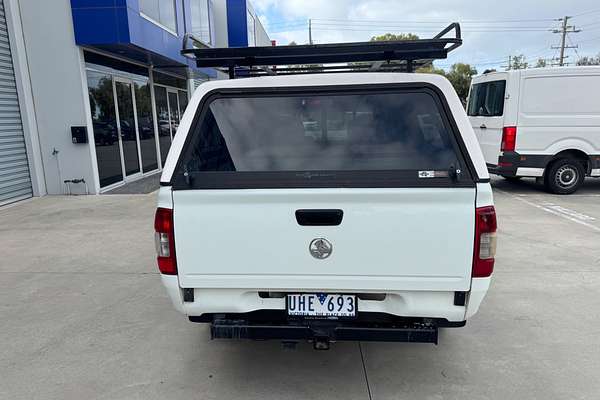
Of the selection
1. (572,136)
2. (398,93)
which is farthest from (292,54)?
(572,136)

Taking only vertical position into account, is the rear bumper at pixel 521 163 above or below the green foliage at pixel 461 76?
below

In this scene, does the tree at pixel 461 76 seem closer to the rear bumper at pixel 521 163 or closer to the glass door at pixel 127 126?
the rear bumper at pixel 521 163

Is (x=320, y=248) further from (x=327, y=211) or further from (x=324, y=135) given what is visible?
(x=324, y=135)

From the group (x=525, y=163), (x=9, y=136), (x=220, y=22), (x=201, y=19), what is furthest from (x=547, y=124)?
(x=220, y=22)

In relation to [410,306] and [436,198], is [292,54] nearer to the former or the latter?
[436,198]

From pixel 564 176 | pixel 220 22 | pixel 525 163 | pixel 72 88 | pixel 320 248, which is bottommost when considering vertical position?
pixel 564 176

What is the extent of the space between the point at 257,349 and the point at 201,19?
13.8 metres

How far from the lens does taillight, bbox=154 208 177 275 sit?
8.07 ft

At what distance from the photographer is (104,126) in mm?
9898

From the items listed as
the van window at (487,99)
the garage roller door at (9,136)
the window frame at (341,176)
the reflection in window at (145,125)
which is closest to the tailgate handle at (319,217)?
the window frame at (341,176)

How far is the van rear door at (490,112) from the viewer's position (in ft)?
28.7

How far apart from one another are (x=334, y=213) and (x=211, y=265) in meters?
0.77

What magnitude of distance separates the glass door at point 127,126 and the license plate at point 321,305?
925cm

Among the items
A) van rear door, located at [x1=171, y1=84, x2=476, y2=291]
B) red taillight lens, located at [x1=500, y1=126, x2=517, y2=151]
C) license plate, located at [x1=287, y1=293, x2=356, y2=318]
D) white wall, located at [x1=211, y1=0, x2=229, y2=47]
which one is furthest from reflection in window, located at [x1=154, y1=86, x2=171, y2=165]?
license plate, located at [x1=287, y1=293, x2=356, y2=318]
